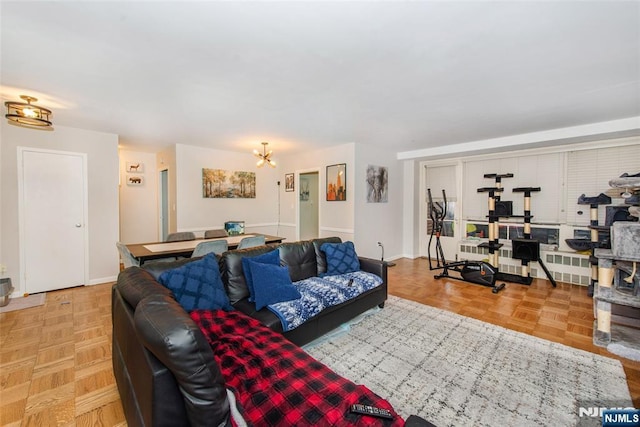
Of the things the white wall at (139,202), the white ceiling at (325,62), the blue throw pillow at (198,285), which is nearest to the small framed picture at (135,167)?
the white wall at (139,202)

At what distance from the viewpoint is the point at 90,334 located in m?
2.76

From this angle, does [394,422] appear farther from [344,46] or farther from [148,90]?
[148,90]

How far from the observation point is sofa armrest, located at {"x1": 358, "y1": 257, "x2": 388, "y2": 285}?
3283 mm

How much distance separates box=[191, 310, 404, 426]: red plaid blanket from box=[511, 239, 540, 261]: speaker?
4.46m

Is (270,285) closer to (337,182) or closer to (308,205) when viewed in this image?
(337,182)

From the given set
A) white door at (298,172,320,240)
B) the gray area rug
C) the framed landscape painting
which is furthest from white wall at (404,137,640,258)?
the framed landscape painting

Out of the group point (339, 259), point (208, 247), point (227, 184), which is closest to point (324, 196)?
point (227, 184)

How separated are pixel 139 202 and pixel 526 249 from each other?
7660 mm

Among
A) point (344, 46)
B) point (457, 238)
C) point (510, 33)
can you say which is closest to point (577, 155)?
point (457, 238)

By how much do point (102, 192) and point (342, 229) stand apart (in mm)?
4212

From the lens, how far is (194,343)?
3.40ft

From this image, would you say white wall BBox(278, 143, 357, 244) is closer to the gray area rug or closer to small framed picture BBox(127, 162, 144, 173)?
the gray area rug

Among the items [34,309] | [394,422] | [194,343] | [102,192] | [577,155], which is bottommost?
[34,309]

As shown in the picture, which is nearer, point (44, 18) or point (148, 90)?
point (44, 18)
